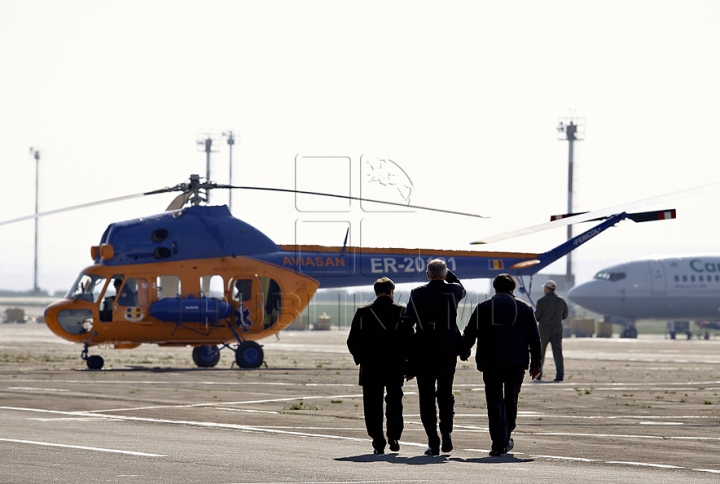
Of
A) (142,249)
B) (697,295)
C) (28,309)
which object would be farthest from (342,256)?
(28,309)

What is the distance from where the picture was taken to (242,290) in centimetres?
2900

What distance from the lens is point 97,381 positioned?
902 inches

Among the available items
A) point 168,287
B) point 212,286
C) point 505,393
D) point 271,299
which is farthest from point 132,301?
point 505,393

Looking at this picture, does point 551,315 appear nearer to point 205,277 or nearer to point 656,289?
point 205,277

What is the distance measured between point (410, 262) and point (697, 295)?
36.0m

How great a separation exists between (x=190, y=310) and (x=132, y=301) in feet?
4.69

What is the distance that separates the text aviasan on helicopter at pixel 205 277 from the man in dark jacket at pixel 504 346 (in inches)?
618

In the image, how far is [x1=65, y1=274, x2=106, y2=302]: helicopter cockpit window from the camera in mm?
27984

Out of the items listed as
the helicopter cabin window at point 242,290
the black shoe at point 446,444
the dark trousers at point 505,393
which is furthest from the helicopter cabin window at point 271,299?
the black shoe at point 446,444

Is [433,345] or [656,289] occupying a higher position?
[656,289]

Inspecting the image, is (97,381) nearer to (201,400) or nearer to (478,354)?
(201,400)

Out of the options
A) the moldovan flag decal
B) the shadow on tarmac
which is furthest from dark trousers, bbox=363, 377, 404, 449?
the moldovan flag decal

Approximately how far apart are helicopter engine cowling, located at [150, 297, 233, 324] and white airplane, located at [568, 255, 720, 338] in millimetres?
36672

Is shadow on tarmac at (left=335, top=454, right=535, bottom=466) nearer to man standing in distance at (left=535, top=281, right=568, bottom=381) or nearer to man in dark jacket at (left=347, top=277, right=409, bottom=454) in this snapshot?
man in dark jacket at (left=347, top=277, right=409, bottom=454)
